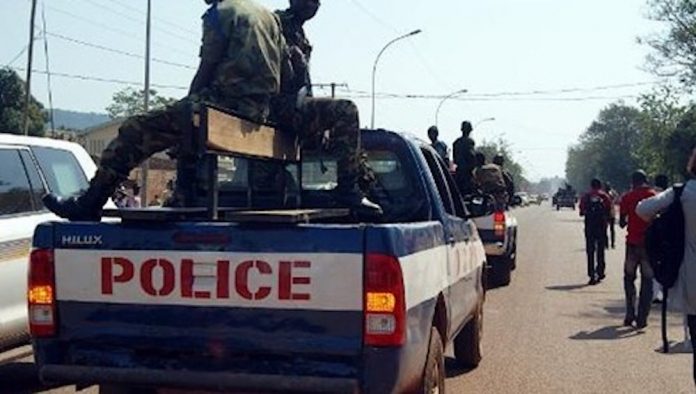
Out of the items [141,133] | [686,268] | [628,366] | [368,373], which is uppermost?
[141,133]

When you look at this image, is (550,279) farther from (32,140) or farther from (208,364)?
(208,364)

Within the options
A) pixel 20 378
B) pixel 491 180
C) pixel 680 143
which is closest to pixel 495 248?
pixel 491 180

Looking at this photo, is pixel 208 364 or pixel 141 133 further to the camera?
pixel 141 133

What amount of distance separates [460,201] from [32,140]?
339cm

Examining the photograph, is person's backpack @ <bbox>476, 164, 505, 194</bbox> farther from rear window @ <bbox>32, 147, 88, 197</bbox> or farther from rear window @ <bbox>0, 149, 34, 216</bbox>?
rear window @ <bbox>0, 149, 34, 216</bbox>

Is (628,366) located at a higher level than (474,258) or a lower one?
lower

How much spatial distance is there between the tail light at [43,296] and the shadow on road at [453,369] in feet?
13.7

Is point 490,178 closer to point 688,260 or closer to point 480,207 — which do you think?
point 480,207

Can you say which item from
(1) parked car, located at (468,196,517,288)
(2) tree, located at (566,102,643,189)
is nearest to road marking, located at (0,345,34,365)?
(1) parked car, located at (468,196,517,288)

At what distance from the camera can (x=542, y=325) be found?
36.2 feet

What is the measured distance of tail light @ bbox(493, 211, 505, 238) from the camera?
45.5 ft

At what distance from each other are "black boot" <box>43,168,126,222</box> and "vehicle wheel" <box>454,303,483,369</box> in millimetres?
3832

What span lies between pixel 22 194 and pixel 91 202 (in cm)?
212

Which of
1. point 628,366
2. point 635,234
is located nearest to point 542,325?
point 635,234
